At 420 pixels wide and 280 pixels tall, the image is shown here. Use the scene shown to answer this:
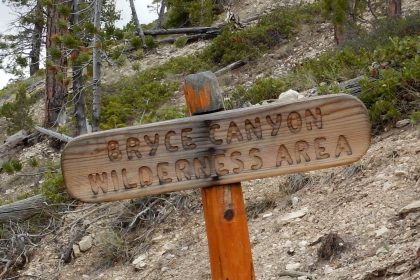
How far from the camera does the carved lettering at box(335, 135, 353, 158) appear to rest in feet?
8.71

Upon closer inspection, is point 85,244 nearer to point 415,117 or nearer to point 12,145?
point 415,117

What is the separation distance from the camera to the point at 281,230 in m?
5.61

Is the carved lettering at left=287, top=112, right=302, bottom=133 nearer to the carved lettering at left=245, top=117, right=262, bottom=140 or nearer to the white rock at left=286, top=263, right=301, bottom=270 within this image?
the carved lettering at left=245, top=117, right=262, bottom=140

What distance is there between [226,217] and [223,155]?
0.26 meters

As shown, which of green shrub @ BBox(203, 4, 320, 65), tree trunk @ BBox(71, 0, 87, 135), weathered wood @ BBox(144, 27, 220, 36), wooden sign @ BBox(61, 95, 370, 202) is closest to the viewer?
wooden sign @ BBox(61, 95, 370, 202)

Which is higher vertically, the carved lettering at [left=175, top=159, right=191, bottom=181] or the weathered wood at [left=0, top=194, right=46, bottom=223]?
the carved lettering at [left=175, top=159, right=191, bottom=181]

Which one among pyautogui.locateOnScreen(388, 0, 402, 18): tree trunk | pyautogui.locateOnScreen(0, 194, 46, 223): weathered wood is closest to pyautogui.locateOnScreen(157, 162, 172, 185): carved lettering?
pyautogui.locateOnScreen(0, 194, 46, 223): weathered wood

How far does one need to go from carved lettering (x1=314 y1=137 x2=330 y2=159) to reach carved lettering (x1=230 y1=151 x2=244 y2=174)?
28 centimetres

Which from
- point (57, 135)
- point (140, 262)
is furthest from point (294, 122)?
point (57, 135)

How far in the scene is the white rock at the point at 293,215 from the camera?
571cm

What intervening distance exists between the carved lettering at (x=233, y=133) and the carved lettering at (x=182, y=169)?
0.58 feet

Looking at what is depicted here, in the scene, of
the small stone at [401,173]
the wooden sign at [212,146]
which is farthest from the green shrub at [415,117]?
the wooden sign at [212,146]

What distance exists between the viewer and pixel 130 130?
8.67 ft

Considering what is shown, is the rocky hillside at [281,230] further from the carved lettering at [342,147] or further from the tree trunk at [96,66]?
the carved lettering at [342,147]
